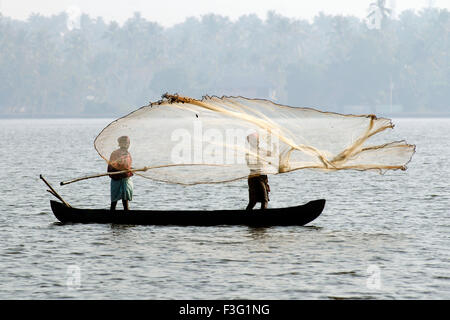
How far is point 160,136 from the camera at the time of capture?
69.9 ft

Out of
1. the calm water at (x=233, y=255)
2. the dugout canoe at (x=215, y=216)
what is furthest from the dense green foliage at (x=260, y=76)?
the dugout canoe at (x=215, y=216)

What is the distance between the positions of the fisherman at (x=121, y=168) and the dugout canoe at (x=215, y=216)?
343 mm

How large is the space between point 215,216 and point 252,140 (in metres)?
2.96

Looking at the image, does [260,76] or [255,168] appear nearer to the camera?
[255,168]

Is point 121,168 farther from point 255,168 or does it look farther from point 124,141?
point 255,168

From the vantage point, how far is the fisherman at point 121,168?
2244cm

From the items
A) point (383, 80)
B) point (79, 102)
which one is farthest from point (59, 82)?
point (383, 80)

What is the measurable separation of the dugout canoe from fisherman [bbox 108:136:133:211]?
34 cm

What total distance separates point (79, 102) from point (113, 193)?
552 feet

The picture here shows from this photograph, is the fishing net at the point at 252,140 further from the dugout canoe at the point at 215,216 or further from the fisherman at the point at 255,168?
the dugout canoe at the point at 215,216

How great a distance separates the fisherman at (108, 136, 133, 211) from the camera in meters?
22.4

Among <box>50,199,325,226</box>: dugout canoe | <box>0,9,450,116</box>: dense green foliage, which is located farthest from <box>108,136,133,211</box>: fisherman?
<box>0,9,450,116</box>: dense green foliage

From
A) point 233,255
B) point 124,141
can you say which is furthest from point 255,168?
point 124,141

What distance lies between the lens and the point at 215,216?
2323cm
